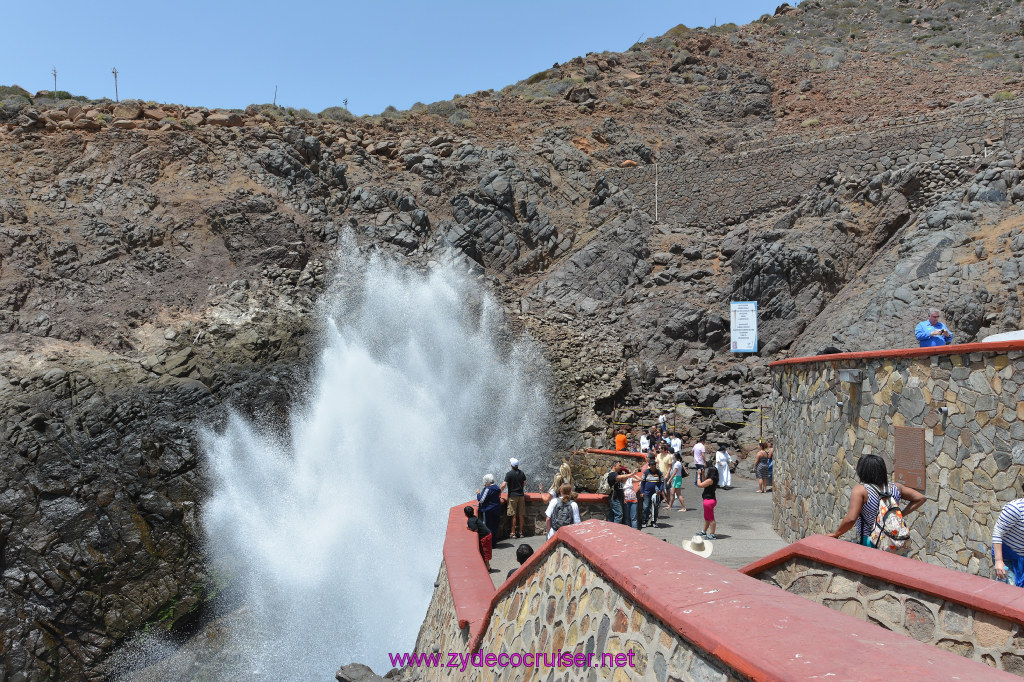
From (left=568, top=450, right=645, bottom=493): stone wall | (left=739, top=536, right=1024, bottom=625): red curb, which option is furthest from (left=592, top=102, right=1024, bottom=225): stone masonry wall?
(left=739, top=536, right=1024, bottom=625): red curb

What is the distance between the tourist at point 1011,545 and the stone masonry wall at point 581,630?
9.67 ft

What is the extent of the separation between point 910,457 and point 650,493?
5.99m

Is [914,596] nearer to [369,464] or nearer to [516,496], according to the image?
[516,496]

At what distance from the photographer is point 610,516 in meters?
11.5

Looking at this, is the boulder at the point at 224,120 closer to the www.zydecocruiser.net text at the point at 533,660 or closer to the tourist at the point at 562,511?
the tourist at the point at 562,511

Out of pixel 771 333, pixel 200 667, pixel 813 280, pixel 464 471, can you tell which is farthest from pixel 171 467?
pixel 813 280

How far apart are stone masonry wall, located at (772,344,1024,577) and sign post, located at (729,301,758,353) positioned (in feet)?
50.5

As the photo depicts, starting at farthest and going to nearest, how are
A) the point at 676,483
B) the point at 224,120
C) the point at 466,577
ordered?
the point at 224,120 → the point at 676,483 → the point at 466,577

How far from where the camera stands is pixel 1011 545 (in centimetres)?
458

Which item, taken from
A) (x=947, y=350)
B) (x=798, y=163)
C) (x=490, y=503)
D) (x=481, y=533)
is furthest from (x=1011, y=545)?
(x=798, y=163)

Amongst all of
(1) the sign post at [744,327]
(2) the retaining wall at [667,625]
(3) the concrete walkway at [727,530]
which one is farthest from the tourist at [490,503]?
(1) the sign post at [744,327]

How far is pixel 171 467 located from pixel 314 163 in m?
17.7

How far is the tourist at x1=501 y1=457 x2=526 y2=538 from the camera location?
11148 mm

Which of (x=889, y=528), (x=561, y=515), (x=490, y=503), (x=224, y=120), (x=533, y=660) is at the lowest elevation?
(x=490, y=503)
